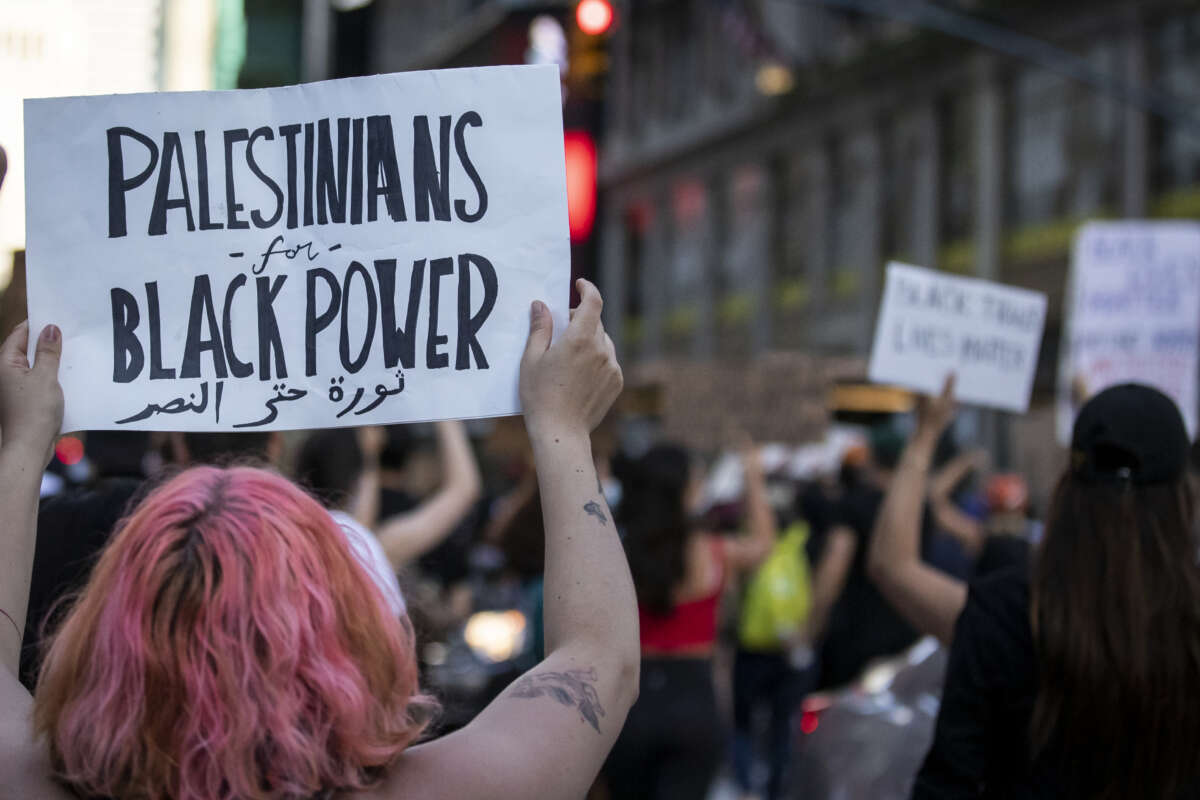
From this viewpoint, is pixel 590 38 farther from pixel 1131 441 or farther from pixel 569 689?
pixel 569 689

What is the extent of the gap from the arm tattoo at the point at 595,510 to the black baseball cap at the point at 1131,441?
1.17 m

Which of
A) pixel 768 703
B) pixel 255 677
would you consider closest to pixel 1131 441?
pixel 255 677

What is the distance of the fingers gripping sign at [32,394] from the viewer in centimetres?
193

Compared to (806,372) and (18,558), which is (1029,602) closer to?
(18,558)

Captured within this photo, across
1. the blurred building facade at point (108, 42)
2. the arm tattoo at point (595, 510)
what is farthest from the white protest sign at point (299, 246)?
the blurred building facade at point (108, 42)

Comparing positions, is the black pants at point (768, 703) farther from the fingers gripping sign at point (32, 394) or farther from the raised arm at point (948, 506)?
the fingers gripping sign at point (32, 394)

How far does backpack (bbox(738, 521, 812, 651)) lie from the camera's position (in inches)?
325

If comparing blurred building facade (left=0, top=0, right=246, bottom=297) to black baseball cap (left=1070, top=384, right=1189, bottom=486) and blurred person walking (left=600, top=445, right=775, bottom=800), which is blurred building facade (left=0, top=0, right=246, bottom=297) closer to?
blurred person walking (left=600, top=445, right=775, bottom=800)

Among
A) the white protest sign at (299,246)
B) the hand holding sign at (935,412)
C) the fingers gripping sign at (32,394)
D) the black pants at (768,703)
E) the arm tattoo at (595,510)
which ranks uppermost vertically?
the white protest sign at (299,246)

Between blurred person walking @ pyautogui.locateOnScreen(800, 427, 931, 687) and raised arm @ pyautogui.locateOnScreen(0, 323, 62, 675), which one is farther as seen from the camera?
blurred person walking @ pyautogui.locateOnScreen(800, 427, 931, 687)

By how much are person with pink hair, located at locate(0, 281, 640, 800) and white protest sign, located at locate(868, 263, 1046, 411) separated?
2278 mm

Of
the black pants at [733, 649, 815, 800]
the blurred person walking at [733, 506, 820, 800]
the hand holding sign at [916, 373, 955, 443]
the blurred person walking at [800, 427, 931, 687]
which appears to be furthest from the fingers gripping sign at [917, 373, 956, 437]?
the black pants at [733, 649, 815, 800]

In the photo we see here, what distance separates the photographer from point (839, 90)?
26.2m

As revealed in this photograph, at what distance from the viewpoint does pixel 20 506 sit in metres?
1.87
